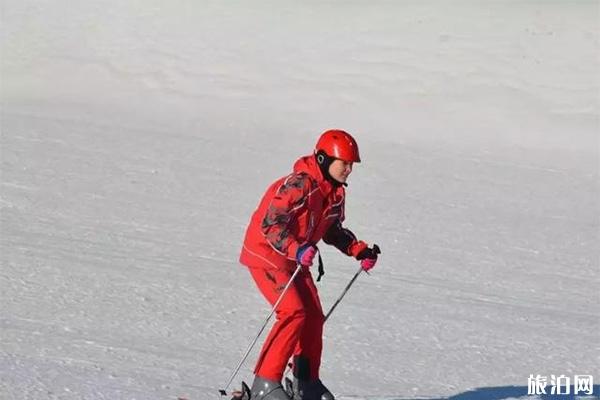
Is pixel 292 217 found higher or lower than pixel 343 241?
higher

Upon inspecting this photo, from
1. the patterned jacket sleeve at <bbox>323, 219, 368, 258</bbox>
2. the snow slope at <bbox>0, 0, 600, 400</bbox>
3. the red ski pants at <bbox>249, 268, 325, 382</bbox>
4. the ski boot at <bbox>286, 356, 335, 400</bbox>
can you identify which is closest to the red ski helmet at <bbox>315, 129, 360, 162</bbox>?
the patterned jacket sleeve at <bbox>323, 219, 368, 258</bbox>

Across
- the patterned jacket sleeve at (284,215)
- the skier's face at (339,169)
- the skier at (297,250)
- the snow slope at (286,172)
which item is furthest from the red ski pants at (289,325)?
the snow slope at (286,172)

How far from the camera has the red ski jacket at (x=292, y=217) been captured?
18.4 feet

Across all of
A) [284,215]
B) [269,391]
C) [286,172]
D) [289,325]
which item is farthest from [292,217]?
[286,172]

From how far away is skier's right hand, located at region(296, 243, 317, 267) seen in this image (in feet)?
18.2

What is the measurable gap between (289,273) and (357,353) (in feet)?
6.70

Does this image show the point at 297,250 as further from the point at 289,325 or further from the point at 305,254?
the point at 289,325

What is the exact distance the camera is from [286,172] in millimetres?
15742

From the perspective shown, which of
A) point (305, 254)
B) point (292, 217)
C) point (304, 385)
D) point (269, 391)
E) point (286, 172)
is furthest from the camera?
point (286, 172)

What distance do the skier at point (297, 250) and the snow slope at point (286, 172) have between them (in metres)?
0.75

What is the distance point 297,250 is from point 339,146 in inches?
21.3

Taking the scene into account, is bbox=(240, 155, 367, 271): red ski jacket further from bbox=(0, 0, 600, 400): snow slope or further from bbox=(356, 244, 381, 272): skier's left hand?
bbox=(0, 0, 600, 400): snow slope

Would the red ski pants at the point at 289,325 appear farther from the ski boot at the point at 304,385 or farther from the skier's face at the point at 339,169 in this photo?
the skier's face at the point at 339,169

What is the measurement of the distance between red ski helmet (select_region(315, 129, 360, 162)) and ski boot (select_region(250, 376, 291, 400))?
111 cm
